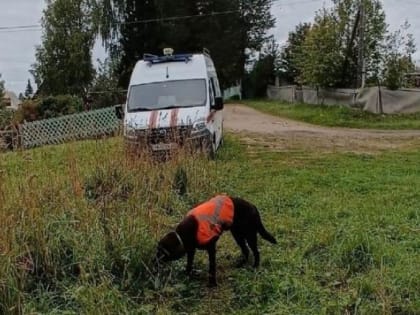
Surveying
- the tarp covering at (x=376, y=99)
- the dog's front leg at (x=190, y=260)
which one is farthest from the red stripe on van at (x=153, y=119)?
the tarp covering at (x=376, y=99)

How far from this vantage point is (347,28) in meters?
23.4

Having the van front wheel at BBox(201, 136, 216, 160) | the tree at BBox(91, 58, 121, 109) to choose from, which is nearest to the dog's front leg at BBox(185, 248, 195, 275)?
the van front wheel at BBox(201, 136, 216, 160)

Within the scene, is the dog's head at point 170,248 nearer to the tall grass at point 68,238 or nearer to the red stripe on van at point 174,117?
the tall grass at point 68,238

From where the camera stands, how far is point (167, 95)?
1079cm

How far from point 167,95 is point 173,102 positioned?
261 mm

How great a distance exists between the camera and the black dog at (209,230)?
13.2 feet

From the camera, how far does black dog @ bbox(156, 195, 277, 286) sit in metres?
4.03

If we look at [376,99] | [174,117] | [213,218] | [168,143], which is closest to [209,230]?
[213,218]

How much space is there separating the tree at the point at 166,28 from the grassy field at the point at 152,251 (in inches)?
1147

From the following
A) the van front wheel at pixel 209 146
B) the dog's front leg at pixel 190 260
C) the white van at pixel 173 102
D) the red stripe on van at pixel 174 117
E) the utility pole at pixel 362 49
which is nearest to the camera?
the dog's front leg at pixel 190 260

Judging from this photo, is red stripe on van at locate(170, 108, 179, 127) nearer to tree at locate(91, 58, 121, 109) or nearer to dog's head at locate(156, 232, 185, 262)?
dog's head at locate(156, 232, 185, 262)

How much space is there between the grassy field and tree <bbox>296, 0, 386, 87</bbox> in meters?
17.7

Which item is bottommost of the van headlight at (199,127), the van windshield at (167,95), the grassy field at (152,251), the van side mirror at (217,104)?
the grassy field at (152,251)

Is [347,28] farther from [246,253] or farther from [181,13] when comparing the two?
[246,253]
